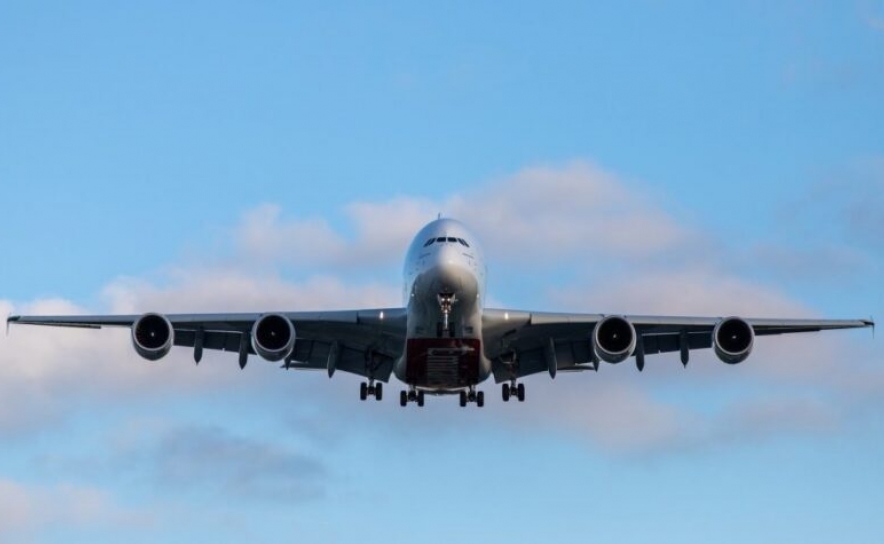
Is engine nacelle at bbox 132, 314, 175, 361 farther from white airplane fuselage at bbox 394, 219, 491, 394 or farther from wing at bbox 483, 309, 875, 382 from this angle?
wing at bbox 483, 309, 875, 382

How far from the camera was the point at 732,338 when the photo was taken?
146 ft

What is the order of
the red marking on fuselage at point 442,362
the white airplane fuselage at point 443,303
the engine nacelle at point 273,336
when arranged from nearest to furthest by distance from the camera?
the white airplane fuselage at point 443,303
the red marking on fuselage at point 442,362
the engine nacelle at point 273,336

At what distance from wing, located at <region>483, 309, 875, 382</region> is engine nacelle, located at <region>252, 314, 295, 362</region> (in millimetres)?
5513

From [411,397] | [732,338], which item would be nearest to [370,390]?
[411,397]

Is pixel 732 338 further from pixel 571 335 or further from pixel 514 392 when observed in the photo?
pixel 514 392

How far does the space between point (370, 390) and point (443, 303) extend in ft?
29.9

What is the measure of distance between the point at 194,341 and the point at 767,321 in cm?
1707

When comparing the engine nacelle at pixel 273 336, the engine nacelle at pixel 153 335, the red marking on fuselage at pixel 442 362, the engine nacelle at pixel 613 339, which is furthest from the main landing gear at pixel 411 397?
Answer: the engine nacelle at pixel 153 335

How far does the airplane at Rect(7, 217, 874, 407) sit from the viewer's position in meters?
42.3

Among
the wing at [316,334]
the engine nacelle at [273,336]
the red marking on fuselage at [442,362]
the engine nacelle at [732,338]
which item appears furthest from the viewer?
the wing at [316,334]

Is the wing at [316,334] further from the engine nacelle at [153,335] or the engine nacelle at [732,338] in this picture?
the engine nacelle at [732,338]

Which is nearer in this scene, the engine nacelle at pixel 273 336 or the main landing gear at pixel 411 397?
the engine nacelle at pixel 273 336

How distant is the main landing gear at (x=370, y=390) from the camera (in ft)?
163

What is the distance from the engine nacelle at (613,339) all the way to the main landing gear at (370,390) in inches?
337
